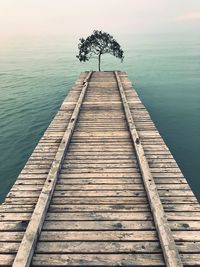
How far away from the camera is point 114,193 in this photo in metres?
→ 8.87

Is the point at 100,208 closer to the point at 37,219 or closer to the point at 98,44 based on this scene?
the point at 37,219

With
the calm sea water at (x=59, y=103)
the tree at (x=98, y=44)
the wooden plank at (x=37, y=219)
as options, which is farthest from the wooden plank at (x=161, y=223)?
the tree at (x=98, y=44)

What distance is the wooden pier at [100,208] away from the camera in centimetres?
648

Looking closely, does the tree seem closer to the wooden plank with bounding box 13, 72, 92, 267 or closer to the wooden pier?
the wooden pier

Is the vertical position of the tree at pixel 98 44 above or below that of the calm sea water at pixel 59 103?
above

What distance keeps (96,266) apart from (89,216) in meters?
1.72

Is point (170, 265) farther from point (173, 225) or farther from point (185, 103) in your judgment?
point (185, 103)

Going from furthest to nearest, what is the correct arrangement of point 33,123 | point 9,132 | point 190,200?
1. point 33,123
2. point 9,132
3. point 190,200

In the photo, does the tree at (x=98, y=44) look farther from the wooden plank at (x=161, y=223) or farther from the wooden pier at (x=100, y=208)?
the wooden plank at (x=161, y=223)

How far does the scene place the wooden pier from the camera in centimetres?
648

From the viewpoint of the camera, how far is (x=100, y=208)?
8141mm

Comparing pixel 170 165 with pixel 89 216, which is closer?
pixel 89 216

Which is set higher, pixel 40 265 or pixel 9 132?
pixel 40 265

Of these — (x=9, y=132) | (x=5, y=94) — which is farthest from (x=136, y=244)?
(x=5, y=94)
